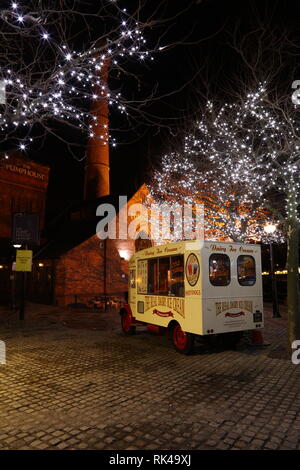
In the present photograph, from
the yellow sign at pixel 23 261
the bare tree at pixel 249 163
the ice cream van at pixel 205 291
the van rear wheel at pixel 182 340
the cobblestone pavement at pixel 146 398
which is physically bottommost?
the cobblestone pavement at pixel 146 398

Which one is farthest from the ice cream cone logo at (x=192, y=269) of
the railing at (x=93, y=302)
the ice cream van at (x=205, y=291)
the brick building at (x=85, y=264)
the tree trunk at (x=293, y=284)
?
the brick building at (x=85, y=264)

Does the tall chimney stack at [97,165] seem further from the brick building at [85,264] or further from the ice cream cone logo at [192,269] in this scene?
the ice cream cone logo at [192,269]

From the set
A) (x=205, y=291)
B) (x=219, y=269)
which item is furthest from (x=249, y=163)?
(x=205, y=291)

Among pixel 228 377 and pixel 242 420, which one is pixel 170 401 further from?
pixel 228 377

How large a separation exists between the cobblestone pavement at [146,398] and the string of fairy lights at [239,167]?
498 cm

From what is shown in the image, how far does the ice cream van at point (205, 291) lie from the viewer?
8062mm

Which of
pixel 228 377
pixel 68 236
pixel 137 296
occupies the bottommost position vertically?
pixel 228 377

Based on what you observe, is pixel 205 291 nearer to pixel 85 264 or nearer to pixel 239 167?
pixel 239 167

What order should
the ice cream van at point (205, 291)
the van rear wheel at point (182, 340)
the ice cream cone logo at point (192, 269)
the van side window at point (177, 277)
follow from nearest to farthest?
the ice cream van at point (205, 291), the ice cream cone logo at point (192, 269), the van rear wheel at point (182, 340), the van side window at point (177, 277)

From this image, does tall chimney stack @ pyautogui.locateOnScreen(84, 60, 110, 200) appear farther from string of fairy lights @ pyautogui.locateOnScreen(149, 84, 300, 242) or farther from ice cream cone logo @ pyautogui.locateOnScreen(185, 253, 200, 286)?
ice cream cone logo @ pyautogui.locateOnScreen(185, 253, 200, 286)

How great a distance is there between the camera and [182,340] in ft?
28.5
